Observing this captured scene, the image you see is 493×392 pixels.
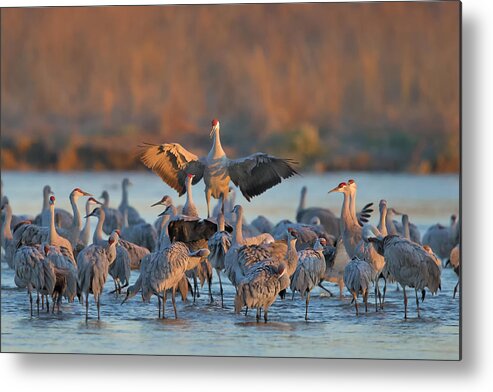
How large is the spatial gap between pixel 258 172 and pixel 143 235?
111 centimetres

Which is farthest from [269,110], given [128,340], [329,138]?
[128,340]

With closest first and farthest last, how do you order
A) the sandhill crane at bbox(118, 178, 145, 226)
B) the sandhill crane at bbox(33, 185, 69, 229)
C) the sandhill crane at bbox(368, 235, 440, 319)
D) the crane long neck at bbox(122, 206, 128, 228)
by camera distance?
the sandhill crane at bbox(368, 235, 440, 319) → the sandhill crane at bbox(33, 185, 69, 229) → the sandhill crane at bbox(118, 178, 145, 226) → the crane long neck at bbox(122, 206, 128, 228)

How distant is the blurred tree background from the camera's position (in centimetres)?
747

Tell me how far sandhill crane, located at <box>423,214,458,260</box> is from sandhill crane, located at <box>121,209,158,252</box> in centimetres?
188

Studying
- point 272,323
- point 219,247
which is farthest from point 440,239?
point 219,247

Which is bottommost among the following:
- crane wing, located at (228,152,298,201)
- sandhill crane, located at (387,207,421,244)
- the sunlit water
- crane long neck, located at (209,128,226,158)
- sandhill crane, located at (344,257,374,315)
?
the sunlit water

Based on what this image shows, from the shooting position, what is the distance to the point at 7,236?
8.40 meters

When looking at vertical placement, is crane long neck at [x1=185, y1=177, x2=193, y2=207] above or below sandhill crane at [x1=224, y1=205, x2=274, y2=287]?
above

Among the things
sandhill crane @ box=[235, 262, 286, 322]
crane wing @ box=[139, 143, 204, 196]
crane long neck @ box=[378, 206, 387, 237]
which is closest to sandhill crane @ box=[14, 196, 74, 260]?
crane wing @ box=[139, 143, 204, 196]

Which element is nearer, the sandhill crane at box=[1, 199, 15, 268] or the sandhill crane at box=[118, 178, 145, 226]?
the sandhill crane at box=[1, 199, 15, 268]

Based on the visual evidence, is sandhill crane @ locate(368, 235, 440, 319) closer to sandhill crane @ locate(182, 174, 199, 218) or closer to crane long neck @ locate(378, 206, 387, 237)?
crane long neck @ locate(378, 206, 387, 237)

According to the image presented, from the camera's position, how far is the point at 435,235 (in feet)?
26.9

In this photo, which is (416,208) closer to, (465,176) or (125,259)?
(465,176)

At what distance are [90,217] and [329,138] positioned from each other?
210 centimetres
